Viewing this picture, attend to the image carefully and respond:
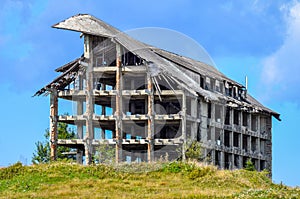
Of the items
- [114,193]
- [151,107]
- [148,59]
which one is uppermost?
[148,59]

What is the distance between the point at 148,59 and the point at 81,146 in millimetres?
11496

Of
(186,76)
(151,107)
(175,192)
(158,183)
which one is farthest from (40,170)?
(186,76)

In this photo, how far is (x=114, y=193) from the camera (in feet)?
107

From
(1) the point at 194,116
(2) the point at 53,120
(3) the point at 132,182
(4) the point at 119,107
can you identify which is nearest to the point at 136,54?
(4) the point at 119,107

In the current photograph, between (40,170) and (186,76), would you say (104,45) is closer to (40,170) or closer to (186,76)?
(186,76)

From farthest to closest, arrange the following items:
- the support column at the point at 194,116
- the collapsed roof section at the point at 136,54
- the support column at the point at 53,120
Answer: the support column at the point at 53,120, the support column at the point at 194,116, the collapsed roof section at the point at 136,54

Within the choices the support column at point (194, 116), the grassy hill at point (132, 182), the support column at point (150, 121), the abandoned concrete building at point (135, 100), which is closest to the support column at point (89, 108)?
the abandoned concrete building at point (135, 100)

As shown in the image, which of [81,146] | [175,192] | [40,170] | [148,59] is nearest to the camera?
[175,192]

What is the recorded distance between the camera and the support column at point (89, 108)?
199ft

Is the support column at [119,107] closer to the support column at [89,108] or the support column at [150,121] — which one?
the support column at [89,108]

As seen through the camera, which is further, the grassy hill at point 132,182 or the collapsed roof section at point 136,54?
the collapsed roof section at point 136,54

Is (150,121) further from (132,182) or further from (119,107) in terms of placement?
(132,182)

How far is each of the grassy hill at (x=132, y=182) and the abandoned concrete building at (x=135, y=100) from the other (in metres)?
16.5

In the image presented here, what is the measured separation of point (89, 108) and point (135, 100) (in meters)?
6.14
